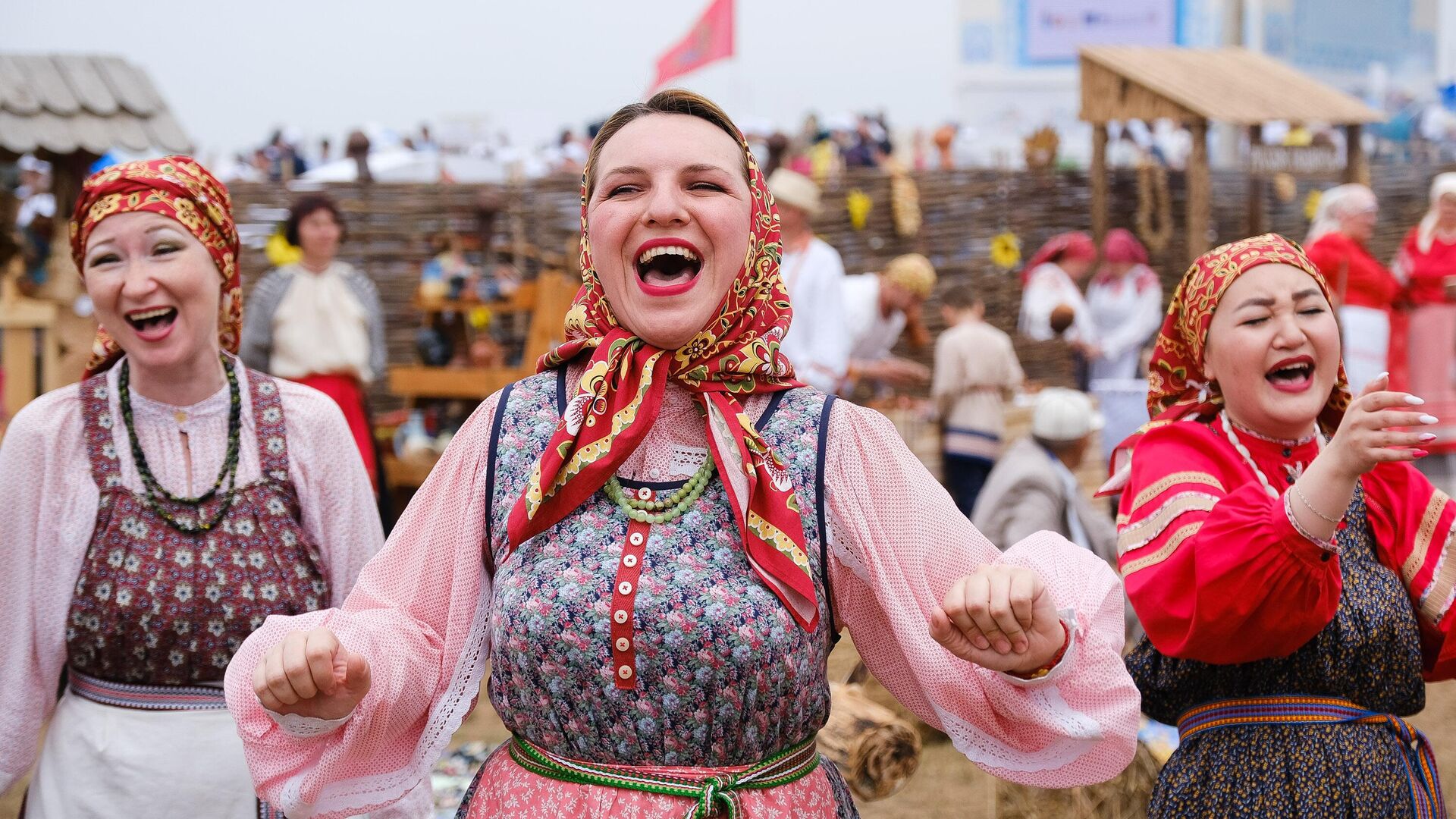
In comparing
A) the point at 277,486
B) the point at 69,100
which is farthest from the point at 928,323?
the point at 277,486

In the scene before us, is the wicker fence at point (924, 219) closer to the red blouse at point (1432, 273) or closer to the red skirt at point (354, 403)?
the red skirt at point (354, 403)

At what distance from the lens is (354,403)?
6965mm

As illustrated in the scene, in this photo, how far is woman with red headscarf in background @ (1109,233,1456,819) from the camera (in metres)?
2.42

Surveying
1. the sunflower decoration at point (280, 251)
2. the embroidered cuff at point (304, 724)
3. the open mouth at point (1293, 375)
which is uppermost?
the sunflower decoration at point (280, 251)

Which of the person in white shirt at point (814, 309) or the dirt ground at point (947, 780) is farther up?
the person in white shirt at point (814, 309)

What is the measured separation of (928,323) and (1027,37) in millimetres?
15389

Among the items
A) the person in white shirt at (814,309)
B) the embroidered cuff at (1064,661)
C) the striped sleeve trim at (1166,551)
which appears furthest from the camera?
the person in white shirt at (814,309)

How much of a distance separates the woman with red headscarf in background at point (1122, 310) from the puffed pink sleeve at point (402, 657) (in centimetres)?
858

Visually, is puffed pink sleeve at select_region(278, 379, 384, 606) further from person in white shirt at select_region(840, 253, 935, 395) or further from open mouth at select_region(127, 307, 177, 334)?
person in white shirt at select_region(840, 253, 935, 395)

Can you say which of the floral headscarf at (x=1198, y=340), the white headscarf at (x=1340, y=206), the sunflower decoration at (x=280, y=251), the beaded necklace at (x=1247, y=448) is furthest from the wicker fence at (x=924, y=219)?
the beaded necklace at (x=1247, y=448)

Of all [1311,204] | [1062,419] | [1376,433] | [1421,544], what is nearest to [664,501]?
[1376,433]

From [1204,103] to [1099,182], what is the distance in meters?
1.85

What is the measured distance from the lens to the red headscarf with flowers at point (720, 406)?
78.7 inches

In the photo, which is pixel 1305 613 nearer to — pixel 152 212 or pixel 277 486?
pixel 277 486
